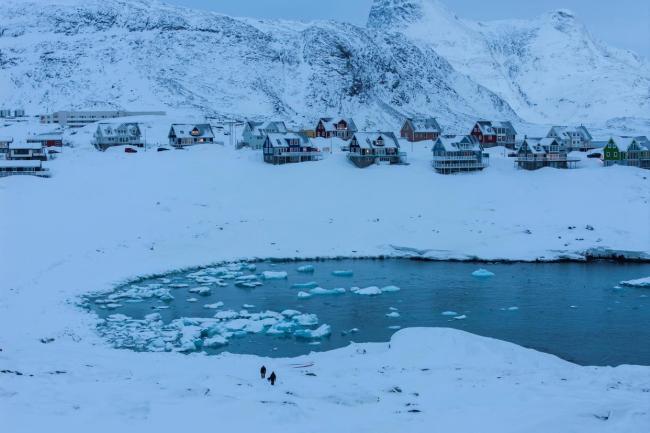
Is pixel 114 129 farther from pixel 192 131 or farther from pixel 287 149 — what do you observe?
pixel 287 149

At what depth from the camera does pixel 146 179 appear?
6844 cm

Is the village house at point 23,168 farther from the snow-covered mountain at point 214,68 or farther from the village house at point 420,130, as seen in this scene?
the snow-covered mountain at point 214,68

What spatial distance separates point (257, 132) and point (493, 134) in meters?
32.2

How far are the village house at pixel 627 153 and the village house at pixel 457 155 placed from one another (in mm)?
13692

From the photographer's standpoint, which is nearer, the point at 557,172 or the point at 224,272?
the point at 224,272

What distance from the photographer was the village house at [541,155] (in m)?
76.4

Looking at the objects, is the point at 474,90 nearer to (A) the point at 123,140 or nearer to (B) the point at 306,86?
(B) the point at 306,86

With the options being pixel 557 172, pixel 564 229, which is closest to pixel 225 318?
pixel 564 229

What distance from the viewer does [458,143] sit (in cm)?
7706

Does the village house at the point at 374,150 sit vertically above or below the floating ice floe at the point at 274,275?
above

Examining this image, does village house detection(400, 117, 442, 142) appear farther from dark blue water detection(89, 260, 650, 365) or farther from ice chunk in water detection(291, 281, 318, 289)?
ice chunk in water detection(291, 281, 318, 289)

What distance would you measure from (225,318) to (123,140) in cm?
6044

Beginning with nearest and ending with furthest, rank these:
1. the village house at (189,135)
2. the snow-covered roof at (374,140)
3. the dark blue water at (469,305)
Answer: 1. the dark blue water at (469,305)
2. the snow-covered roof at (374,140)
3. the village house at (189,135)

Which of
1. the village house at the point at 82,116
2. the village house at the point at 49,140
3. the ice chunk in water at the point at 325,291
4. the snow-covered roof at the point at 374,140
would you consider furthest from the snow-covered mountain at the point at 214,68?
the ice chunk in water at the point at 325,291
